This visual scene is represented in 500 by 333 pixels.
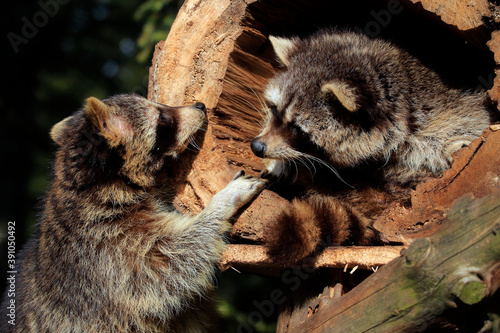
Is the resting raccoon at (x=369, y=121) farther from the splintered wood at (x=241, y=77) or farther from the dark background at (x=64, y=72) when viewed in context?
the dark background at (x=64, y=72)

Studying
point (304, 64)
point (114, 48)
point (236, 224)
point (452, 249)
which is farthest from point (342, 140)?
point (114, 48)

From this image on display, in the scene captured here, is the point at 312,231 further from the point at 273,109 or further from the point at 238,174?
the point at 273,109

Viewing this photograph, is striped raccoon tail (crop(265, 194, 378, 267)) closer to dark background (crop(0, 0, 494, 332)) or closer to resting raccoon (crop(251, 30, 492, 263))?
resting raccoon (crop(251, 30, 492, 263))

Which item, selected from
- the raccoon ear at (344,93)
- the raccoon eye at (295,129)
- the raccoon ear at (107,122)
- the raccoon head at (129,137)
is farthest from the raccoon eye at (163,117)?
the raccoon ear at (344,93)

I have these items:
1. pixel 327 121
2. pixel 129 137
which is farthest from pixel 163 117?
pixel 327 121

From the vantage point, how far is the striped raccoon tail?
1983mm

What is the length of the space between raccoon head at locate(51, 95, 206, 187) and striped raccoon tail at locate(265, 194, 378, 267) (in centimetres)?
78

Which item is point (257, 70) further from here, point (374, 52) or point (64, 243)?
point (64, 243)

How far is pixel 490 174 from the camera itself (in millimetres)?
1753

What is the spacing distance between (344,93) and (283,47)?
1.78 ft

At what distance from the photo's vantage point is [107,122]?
251cm

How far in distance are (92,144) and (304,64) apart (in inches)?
47.6

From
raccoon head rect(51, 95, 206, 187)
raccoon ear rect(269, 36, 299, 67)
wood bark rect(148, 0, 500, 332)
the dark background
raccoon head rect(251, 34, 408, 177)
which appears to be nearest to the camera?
wood bark rect(148, 0, 500, 332)

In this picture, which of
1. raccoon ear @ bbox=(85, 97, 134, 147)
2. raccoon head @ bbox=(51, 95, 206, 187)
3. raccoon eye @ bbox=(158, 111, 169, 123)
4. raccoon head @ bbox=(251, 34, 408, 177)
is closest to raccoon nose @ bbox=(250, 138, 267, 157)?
raccoon head @ bbox=(251, 34, 408, 177)
